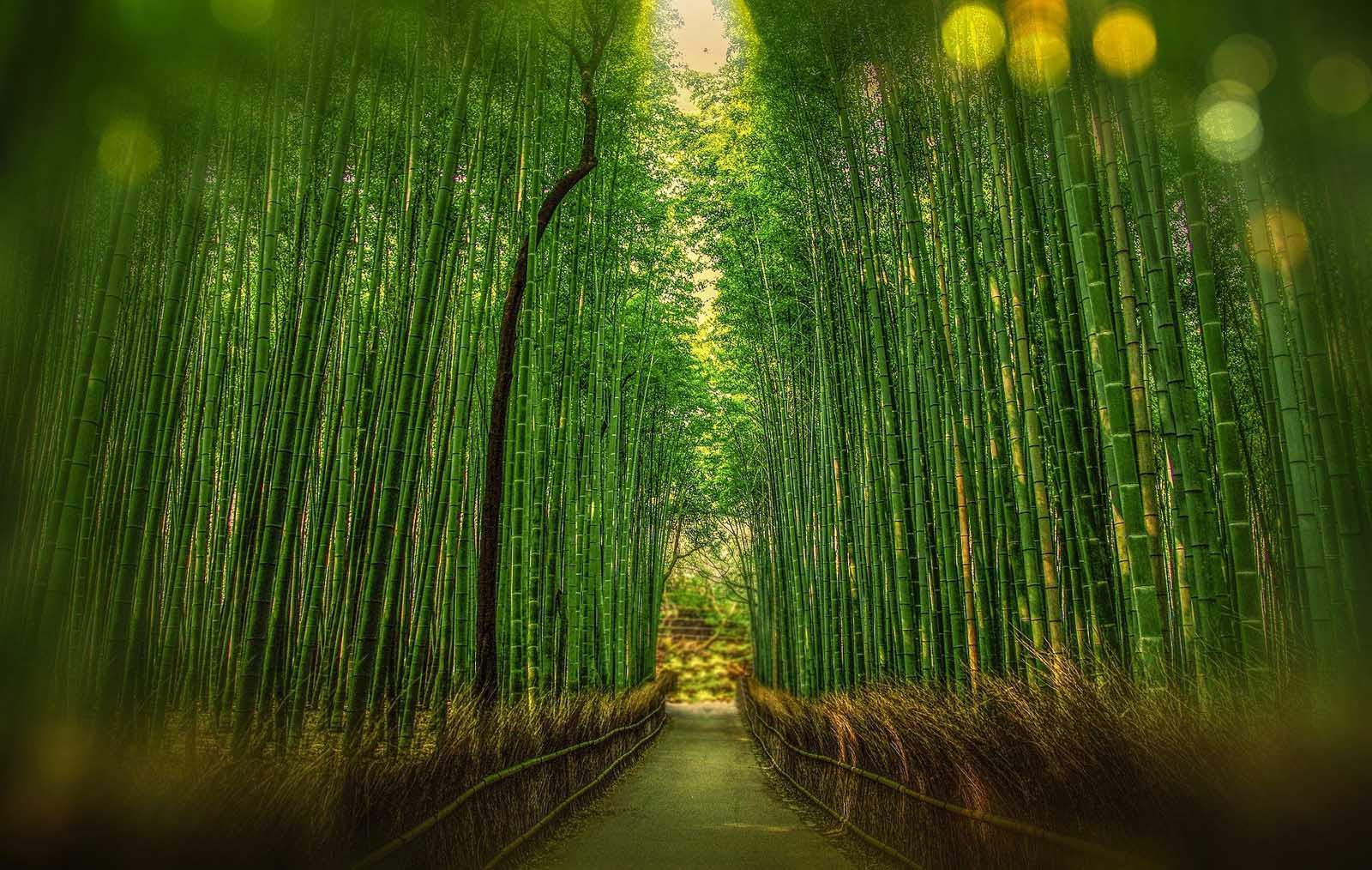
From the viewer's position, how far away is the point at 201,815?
4.61 feet

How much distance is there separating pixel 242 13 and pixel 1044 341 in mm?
3325

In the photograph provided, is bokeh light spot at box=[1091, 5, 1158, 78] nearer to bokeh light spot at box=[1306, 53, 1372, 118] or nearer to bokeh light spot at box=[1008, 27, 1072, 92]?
bokeh light spot at box=[1008, 27, 1072, 92]

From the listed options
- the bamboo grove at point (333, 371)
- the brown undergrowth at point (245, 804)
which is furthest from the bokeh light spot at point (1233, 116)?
the brown undergrowth at point (245, 804)

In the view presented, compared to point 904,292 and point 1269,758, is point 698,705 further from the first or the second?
point 1269,758

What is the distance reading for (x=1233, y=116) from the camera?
2059 mm

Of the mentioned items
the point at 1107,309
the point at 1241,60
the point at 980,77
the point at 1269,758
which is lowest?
the point at 1269,758

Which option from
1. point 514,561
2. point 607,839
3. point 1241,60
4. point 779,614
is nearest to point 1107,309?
point 1241,60

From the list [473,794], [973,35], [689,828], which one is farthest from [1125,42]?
[689,828]

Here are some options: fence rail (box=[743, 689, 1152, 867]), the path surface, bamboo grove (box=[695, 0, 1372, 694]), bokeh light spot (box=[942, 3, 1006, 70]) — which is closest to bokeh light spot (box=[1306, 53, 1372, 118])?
bamboo grove (box=[695, 0, 1372, 694])

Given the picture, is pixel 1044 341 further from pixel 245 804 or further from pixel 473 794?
pixel 245 804

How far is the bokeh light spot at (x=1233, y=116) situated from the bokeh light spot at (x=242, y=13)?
6.91ft

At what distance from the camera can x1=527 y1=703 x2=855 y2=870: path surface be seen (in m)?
3.47

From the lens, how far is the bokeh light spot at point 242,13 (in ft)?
4.32

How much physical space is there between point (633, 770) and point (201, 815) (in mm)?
A: 6197
